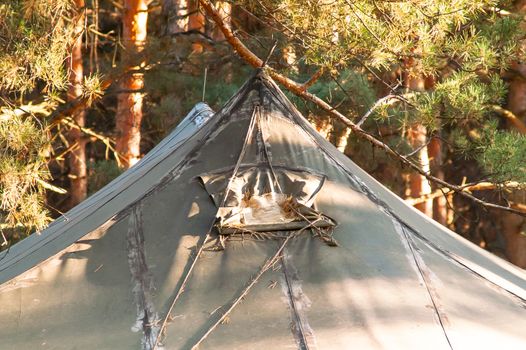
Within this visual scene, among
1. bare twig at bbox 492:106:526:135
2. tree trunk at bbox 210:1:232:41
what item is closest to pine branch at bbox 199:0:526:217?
tree trunk at bbox 210:1:232:41

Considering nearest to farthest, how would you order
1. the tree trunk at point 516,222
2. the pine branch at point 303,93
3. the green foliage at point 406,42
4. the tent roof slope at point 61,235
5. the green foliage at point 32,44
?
the green foliage at point 32,44
the tent roof slope at point 61,235
the green foliage at point 406,42
the pine branch at point 303,93
the tree trunk at point 516,222

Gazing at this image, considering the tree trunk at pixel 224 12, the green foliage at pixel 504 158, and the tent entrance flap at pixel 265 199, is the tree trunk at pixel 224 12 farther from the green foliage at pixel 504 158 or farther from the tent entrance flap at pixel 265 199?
the green foliage at pixel 504 158

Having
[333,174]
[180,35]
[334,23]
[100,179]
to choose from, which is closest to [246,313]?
[333,174]

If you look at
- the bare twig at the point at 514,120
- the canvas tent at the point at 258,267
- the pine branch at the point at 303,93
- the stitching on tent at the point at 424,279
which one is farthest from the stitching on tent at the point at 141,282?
the bare twig at the point at 514,120

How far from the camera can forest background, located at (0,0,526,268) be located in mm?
3691

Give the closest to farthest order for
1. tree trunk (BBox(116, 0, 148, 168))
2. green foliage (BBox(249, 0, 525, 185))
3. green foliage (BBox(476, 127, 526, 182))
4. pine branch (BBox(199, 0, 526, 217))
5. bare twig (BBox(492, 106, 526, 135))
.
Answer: green foliage (BBox(249, 0, 525, 185)), pine branch (BBox(199, 0, 526, 217)), green foliage (BBox(476, 127, 526, 182)), tree trunk (BBox(116, 0, 148, 168)), bare twig (BBox(492, 106, 526, 135))

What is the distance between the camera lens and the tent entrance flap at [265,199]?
3.71 m

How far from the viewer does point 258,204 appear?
376 centimetres

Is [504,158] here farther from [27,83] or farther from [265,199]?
[27,83]

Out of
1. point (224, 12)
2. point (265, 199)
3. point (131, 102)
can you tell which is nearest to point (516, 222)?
point (131, 102)

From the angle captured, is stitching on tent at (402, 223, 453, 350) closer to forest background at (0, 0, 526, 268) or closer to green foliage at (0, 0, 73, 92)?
forest background at (0, 0, 526, 268)

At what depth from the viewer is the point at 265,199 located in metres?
3.78

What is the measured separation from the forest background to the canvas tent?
1.02 ft

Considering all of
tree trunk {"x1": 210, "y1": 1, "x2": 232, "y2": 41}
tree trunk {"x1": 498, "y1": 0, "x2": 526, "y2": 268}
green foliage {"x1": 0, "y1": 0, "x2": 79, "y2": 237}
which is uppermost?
tree trunk {"x1": 210, "y1": 1, "x2": 232, "y2": 41}
